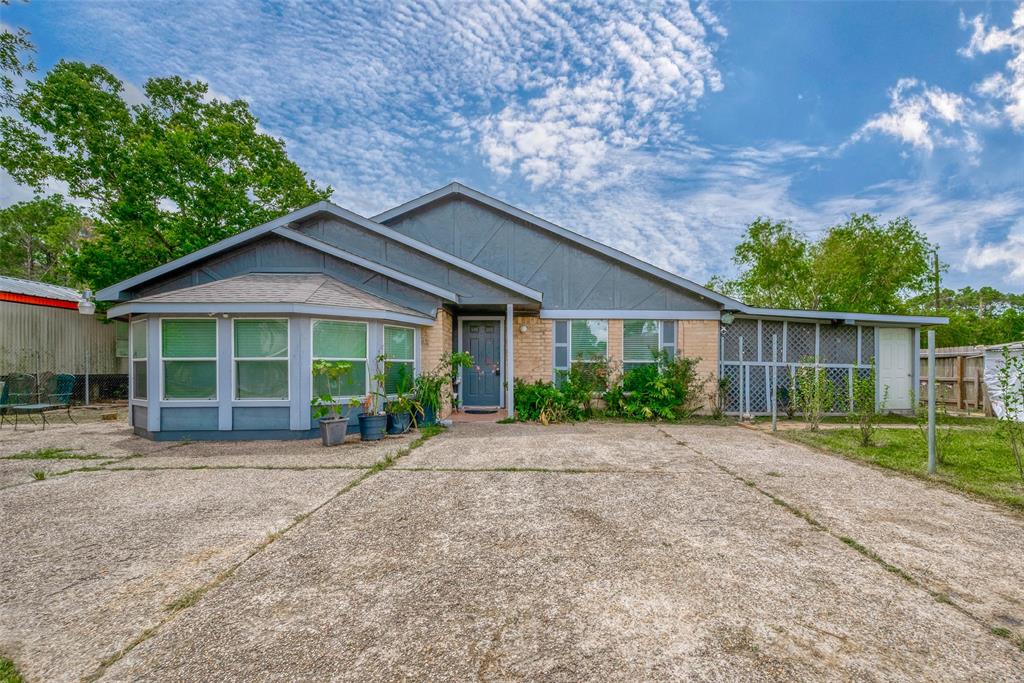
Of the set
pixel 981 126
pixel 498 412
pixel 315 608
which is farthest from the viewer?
pixel 981 126

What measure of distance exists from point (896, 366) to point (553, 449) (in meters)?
11.1

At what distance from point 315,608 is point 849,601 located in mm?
3193

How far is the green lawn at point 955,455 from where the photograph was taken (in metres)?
5.04

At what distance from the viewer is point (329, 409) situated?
26.1 feet

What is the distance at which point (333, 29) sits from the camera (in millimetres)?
10305

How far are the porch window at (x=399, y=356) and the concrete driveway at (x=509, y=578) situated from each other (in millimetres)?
3622

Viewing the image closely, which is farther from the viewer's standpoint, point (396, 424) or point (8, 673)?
point (396, 424)

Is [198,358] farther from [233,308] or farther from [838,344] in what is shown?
[838,344]

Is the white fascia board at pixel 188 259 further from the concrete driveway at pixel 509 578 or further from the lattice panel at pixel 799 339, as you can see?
the lattice panel at pixel 799 339

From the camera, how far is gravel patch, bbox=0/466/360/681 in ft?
7.88

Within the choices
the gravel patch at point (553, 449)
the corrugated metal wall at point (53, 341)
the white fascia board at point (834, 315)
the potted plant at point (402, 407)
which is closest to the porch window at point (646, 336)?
the white fascia board at point (834, 315)

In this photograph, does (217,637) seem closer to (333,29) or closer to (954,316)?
(333,29)

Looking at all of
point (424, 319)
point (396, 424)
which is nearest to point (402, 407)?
point (396, 424)

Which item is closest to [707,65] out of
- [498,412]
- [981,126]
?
[498,412]
